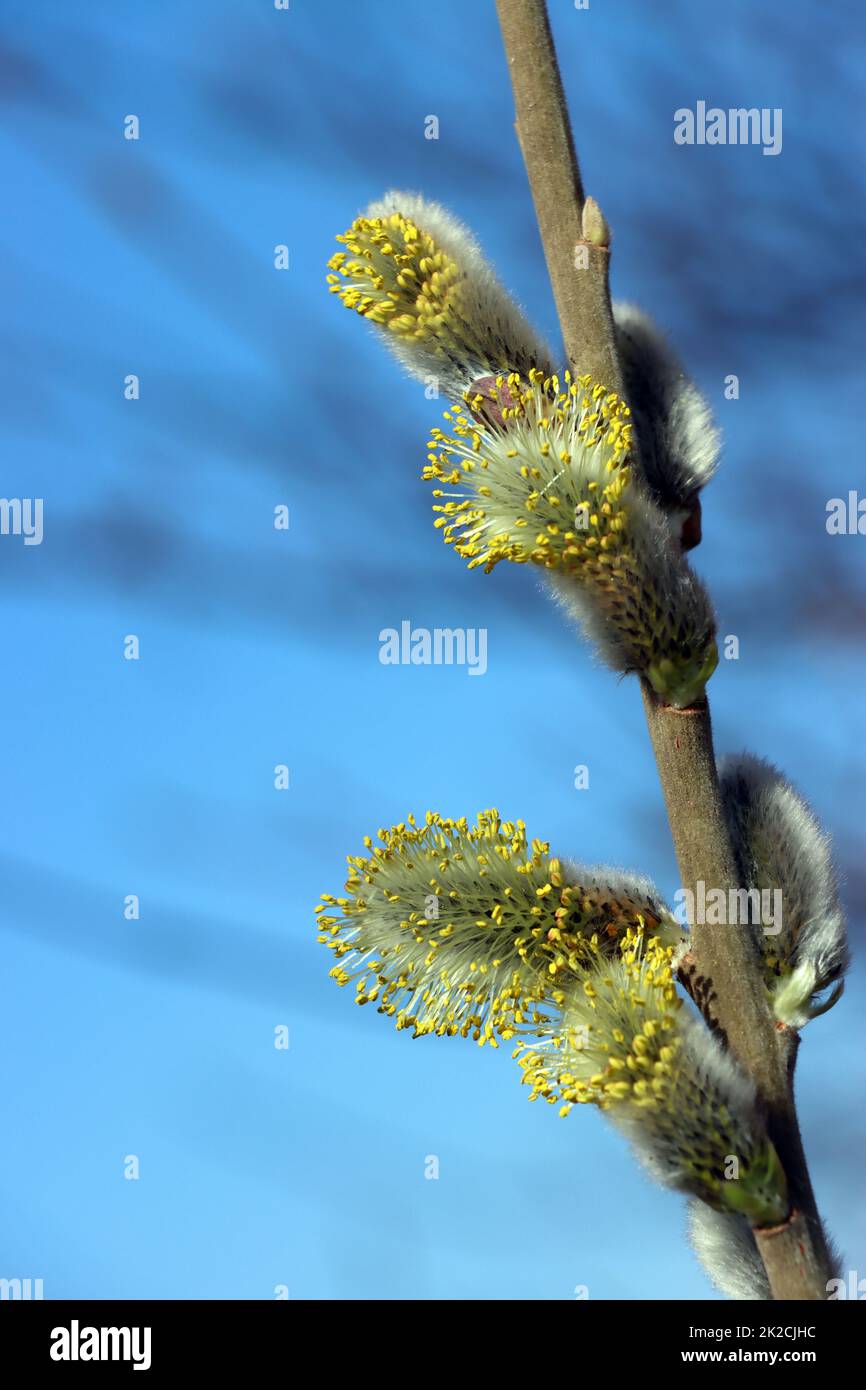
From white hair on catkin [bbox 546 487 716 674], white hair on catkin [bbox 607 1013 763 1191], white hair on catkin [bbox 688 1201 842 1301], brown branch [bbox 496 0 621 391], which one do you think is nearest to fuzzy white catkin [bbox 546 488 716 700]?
white hair on catkin [bbox 546 487 716 674]

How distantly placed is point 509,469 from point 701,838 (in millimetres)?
856

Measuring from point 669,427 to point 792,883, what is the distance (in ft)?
3.41

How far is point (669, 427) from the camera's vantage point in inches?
136

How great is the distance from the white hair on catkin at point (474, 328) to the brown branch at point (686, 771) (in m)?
0.10

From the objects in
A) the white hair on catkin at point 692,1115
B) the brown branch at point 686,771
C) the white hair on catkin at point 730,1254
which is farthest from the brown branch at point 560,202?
the white hair on catkin at point 730,1254

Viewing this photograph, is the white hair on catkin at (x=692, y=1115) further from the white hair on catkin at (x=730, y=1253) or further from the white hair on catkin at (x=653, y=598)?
the white hair on catkin at (x=653, y=598)

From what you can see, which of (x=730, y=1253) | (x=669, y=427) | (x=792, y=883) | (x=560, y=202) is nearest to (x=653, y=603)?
(x=669, y=427)

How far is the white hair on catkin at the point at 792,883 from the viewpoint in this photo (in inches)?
129

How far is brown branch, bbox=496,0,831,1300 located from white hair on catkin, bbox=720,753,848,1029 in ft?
0.28

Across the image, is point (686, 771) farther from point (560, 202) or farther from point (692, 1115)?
point (560, 202)

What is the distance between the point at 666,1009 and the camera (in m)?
2.99

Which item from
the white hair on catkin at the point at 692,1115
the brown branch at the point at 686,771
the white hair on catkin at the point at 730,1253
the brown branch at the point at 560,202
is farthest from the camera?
the brown branch at the point at 560,202
